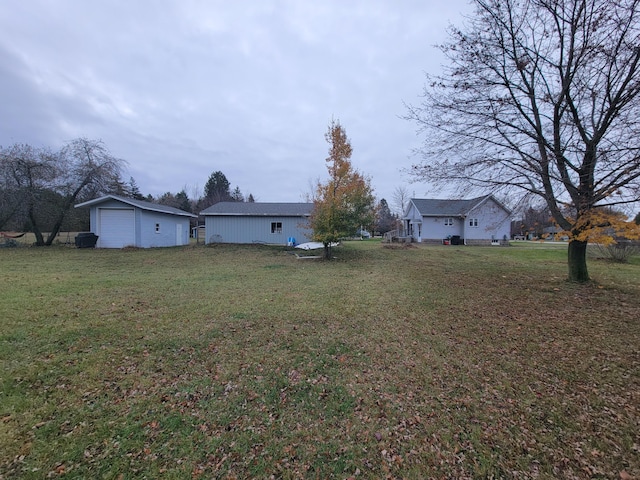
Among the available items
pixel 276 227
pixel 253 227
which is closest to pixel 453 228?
pixel 276 227

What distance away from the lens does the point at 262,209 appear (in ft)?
75.3

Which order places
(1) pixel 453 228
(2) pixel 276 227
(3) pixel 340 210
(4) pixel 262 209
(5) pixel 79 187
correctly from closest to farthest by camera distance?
(3) pixel 340 210 → (5) pixel 79 187 → (2) pixel 276 227 → (4) pixel 262 209 → (1) pixel 453 228

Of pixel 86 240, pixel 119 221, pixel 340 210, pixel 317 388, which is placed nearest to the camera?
pixel 317 388

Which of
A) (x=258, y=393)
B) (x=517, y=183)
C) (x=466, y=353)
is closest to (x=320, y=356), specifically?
(x=258, y=393)

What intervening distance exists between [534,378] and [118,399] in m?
4.60

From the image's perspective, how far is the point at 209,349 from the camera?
405 cm

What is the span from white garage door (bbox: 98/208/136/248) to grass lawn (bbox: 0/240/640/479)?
45.8 feet

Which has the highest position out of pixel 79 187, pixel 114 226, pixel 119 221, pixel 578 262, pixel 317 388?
pixel 79 187

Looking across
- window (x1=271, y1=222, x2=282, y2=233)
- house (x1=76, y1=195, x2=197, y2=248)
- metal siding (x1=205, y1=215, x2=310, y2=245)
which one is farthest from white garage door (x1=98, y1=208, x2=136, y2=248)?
window (x1=271, y1=222, x2=282, y2=233)

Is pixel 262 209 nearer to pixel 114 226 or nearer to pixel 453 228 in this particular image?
pixel 114 226

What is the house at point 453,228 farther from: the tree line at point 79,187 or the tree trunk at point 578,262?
the tree trunk at point 578,262

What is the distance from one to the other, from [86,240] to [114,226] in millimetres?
1745

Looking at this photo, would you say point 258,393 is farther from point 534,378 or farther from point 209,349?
point 534,378

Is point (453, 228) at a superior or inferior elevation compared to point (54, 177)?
inferior
